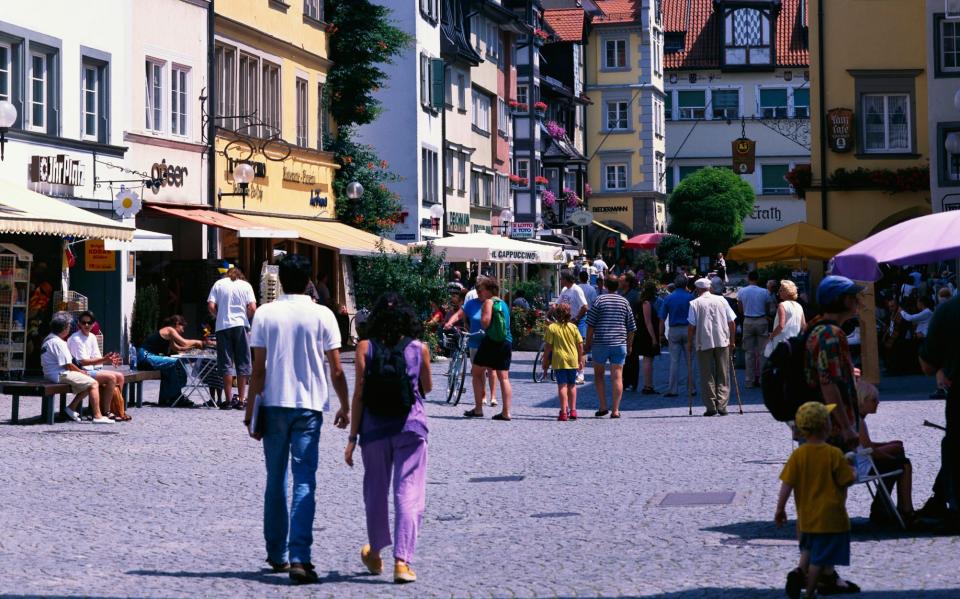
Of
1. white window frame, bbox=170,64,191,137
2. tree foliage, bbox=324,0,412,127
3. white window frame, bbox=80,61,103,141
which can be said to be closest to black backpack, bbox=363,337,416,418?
white window frame, bbox=80,61,103,141

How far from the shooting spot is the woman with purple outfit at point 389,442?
9.33m

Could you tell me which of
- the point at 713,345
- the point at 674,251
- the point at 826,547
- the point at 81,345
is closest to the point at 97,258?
the point at 81,345

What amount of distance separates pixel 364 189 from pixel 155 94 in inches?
459

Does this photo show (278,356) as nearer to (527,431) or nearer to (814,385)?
(814,385)

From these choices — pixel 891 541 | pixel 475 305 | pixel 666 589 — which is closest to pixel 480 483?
pixel 891 541

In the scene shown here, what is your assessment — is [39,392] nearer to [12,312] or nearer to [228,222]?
[12,312]

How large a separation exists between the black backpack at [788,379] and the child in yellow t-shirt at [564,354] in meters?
10.2

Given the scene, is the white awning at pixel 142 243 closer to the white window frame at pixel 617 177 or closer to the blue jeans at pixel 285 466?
the blue jeans at pixel 285 466

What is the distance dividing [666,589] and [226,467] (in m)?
7.22

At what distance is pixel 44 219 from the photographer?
2242 cm

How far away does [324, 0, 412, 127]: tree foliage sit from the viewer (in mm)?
41594

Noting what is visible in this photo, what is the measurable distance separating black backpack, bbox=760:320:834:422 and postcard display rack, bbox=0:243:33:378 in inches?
670

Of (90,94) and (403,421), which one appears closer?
(403,421)

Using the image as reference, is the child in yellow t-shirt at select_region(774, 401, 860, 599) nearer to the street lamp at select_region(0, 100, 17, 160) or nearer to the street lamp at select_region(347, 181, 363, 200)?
the street lamp at select_region(0, 100, 17, 160)
